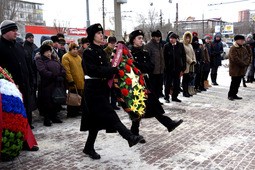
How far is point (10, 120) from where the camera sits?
12.7 ft

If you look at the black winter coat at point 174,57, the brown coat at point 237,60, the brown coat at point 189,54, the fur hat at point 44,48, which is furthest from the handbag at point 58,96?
the brown coat at point 237,60

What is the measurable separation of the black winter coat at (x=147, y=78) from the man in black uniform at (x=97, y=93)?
829 mm

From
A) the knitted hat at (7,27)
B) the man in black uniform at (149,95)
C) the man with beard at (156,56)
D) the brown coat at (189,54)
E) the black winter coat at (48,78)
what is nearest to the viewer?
the knitted hat at (7,27)

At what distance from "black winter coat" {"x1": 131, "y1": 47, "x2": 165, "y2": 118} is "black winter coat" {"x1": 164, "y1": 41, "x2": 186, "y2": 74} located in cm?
346

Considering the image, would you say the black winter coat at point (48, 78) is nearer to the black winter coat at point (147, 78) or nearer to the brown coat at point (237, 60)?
the black winter coat at point (147, 78)

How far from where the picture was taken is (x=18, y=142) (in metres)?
3.97

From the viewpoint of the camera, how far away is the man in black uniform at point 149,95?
4.82 metres

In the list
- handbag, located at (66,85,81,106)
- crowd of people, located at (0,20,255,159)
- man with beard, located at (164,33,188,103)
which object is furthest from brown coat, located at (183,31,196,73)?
handbag, located at (66,85,81,106)

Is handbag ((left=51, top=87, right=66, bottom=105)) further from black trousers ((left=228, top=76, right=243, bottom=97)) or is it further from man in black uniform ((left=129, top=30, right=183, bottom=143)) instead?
black trousers ((left=228, top=76, right=243, bottom=97))

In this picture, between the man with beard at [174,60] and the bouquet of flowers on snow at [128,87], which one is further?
the man with beard at [174,60]

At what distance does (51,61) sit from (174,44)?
3929 mm

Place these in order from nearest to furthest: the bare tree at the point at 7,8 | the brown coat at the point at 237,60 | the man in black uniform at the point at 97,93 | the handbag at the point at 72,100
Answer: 1. the man in black uniform at the point at 97,93
2. the handbag at the point at 72,100
3. the brown coat at the point at 237,60
4. the bare tree at the point at 7,8

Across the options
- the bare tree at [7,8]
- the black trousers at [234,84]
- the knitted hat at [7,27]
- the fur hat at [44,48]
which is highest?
the bare tree at [7,8]

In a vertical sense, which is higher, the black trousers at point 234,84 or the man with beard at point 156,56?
the man with beard at point 156,56
